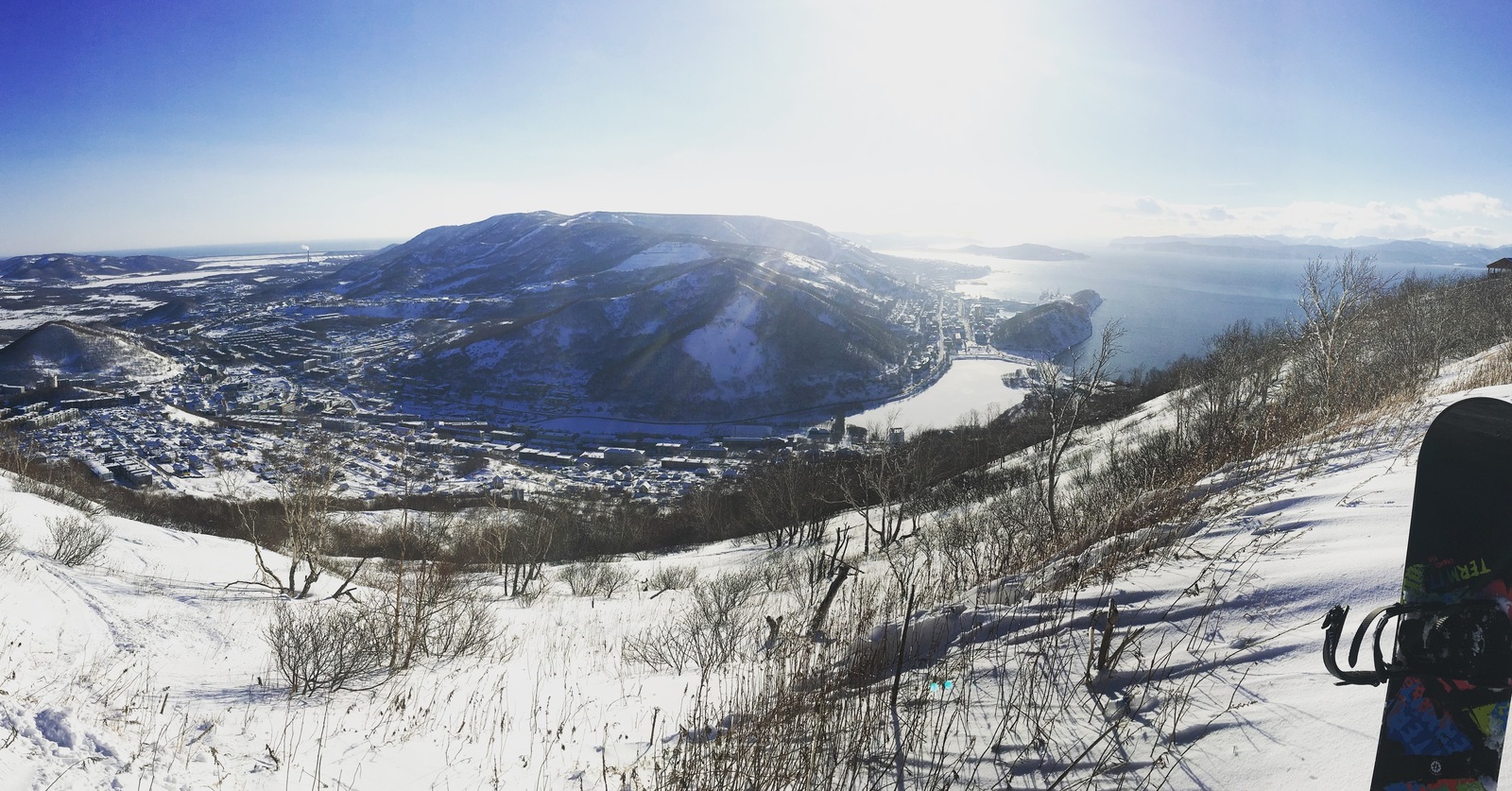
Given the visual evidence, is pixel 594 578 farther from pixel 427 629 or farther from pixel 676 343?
pixel 676 343

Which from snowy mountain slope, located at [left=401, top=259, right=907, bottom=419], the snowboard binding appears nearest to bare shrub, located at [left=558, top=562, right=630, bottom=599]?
the snowboard binding

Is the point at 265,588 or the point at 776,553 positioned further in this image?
the point at 776,553

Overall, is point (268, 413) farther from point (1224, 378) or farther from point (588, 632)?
point (1224, 378)

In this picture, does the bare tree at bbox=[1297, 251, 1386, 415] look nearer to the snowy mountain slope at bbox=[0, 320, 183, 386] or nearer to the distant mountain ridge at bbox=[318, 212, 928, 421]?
the distant mountain ridge at bbox=[318, 212, 928, 421]

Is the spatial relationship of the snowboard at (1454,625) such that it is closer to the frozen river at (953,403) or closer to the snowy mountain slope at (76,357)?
the frozen river at (953,403)

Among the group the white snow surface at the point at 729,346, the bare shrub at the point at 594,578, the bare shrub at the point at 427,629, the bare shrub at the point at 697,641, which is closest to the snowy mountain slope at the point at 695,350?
the white snow surface at the point at 729,346

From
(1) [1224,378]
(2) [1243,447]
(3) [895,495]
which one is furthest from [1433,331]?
(3) [895,495]
